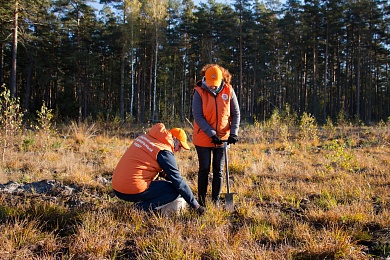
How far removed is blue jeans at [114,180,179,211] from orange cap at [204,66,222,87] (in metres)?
1.35

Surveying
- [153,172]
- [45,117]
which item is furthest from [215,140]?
[45,117]

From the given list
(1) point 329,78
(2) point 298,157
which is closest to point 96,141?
(2) point 298,157

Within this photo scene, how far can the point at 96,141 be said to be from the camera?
996 cm

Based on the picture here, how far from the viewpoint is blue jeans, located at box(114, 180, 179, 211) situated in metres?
3.33

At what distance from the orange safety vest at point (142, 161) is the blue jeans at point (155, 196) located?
→ 9cm

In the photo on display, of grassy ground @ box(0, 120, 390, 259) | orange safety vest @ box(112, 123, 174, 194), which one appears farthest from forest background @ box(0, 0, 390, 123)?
orange safety vest @ box(112, 123, 174, 194)

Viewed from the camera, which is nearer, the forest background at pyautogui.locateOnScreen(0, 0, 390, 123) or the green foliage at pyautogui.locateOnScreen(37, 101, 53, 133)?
the green foliage at pyautogui.locateOnScreen(37, 101, 53, 133)

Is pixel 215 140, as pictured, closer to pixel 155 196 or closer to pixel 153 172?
pixel 153 172

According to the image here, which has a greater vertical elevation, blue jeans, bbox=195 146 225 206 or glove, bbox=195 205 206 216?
blue jeans, bbox=195 146 225 206

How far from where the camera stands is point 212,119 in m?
3.77

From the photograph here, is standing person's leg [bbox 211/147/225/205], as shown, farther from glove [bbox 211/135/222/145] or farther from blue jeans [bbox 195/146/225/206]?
glove [bbox 211/135/222/145]

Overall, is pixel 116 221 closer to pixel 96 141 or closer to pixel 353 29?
pixel 96 141

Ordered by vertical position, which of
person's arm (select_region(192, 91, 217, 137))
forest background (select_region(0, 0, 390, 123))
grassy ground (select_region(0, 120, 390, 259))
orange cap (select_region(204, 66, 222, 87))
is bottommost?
grassy ground (select_region(0, 120, 390, 259))

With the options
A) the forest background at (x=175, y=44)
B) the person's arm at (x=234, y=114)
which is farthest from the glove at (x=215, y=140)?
the forest background at (x=175, y=44)
